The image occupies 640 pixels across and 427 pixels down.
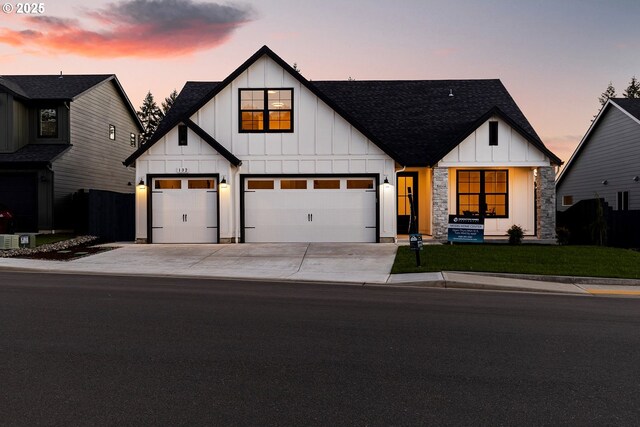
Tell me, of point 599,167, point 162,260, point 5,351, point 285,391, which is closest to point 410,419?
point 285,391

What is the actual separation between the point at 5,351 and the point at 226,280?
7388 mm

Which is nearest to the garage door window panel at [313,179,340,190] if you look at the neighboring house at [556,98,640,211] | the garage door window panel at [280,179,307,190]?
the garage door window panel at [280,179,307,190]

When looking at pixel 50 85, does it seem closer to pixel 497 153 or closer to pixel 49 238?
pixel 49 238

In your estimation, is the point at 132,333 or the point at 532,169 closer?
the point at 132,333

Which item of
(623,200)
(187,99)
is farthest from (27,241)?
(623,200)

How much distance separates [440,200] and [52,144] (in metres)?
19.4

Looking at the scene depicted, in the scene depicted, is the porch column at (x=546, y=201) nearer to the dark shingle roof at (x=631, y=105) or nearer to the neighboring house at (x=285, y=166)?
the neighboring house at (x=285, y=166)

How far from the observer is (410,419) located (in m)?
4.44

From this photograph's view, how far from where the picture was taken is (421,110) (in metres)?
25.9

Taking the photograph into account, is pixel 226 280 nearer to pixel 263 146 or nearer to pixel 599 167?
pixel 263 146

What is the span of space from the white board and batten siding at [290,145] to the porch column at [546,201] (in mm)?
6241

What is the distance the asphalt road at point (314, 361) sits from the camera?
4.60 metres

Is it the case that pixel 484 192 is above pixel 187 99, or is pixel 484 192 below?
below

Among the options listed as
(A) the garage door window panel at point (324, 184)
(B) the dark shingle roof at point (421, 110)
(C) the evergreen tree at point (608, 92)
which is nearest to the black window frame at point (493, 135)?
(B) the dark shingle roof at point (421, 110)
